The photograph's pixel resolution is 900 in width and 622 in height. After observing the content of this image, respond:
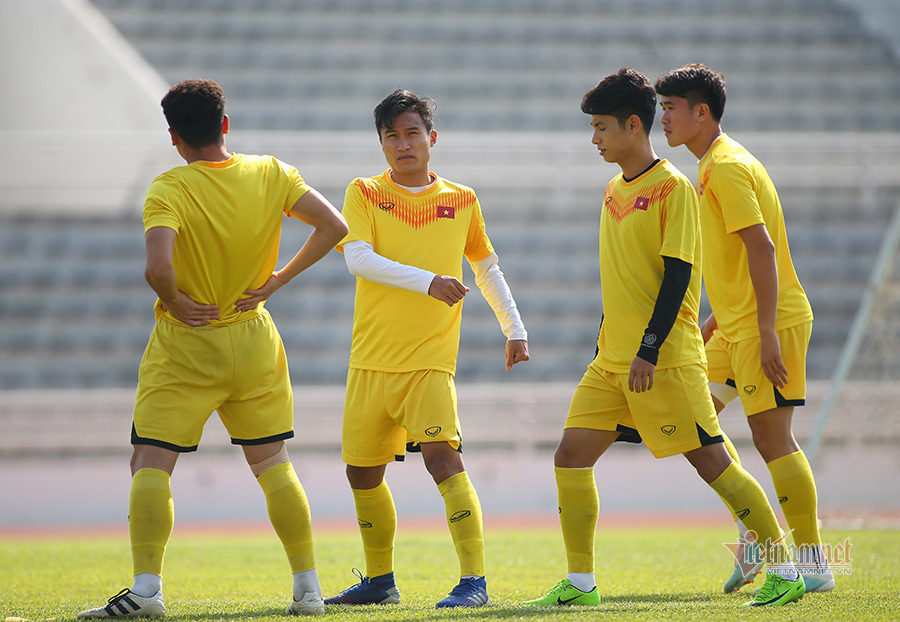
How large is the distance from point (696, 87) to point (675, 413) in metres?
1.22

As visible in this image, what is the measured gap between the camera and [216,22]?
52.0 ft

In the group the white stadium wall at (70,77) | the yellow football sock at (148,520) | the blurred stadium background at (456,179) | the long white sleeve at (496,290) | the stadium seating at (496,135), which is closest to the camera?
the yellow football sock at (148,520)

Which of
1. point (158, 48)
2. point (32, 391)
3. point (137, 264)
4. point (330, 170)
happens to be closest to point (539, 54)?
point (330, 170)

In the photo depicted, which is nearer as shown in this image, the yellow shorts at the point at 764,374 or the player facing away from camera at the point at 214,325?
the player facing away from camera at the point at 214,325

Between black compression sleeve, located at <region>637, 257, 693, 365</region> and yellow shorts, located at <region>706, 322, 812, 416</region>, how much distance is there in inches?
19.7

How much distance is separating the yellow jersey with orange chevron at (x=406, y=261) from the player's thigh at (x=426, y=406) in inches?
1.7

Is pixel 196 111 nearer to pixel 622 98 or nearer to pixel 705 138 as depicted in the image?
pixel 622 98

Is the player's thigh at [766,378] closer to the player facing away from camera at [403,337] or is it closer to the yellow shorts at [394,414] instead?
the player facing away from camera at [403,337]

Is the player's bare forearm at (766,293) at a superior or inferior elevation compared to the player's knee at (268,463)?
superior

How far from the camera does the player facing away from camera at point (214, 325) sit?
3121mm

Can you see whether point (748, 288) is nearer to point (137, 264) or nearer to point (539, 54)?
point (137, 264)

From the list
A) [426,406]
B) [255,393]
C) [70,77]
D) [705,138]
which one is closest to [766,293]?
[705,138]

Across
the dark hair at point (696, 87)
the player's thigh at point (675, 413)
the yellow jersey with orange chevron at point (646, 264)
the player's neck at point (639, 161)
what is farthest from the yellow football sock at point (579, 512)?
the dark hair at point (696, 87)

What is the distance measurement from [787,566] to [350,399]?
155cm
